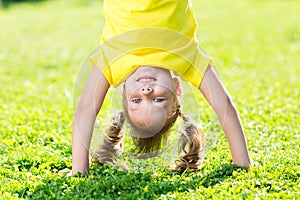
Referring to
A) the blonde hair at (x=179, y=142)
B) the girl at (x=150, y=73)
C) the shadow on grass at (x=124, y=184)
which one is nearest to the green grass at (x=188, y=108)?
the shadow on grass at (x=124, y=184)

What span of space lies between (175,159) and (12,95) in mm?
3367

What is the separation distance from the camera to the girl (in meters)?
3.92

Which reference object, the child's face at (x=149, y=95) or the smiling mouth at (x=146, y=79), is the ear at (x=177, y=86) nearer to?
the child's face at (x=149, y=95)

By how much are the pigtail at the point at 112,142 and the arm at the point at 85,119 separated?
287 millimetres

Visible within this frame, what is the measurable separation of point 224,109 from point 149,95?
56 cm

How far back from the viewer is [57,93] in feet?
23.4

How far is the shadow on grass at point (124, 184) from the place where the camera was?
3.74 metres

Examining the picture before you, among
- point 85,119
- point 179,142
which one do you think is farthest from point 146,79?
point 179,142

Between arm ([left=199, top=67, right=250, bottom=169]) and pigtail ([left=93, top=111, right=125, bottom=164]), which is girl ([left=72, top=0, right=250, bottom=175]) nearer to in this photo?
arm ([left=199, top=67, right=250, bottom=169])

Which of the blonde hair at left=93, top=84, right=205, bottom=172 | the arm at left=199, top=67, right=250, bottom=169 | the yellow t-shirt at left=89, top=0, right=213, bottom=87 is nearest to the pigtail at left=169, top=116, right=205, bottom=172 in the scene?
the blonde hair at left=93, top=84, right=205, bottom=172

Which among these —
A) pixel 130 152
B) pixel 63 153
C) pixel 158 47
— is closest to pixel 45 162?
pixel 63 153

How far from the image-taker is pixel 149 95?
12.7ft

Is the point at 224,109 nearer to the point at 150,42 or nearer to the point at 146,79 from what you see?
the point at 146,79

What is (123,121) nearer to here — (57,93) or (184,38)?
(184,38)
